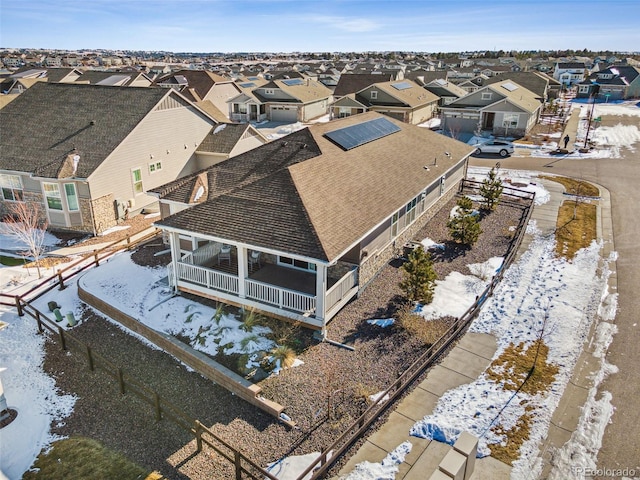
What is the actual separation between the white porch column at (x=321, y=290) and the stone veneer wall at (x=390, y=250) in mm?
2866

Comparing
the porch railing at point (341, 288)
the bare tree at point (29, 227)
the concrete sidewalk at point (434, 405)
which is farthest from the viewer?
the bare tree at point (29, 227)

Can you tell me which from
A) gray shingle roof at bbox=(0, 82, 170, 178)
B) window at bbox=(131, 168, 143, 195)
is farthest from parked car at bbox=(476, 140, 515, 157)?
window at bbox=(131, 168, 143, 195)

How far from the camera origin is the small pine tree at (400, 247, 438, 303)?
16.0m

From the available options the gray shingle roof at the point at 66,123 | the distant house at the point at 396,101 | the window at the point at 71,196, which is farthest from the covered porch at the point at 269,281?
the distant house at the point at 396,101

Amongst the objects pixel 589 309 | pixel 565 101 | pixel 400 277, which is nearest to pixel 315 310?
pixel 400 277

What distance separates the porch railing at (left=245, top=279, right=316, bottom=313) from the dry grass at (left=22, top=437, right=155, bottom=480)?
6.03 meters

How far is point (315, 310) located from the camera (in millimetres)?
14156

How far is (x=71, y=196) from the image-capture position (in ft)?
75.4

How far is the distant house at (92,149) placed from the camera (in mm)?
23000

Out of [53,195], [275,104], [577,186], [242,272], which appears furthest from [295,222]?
[275,104]

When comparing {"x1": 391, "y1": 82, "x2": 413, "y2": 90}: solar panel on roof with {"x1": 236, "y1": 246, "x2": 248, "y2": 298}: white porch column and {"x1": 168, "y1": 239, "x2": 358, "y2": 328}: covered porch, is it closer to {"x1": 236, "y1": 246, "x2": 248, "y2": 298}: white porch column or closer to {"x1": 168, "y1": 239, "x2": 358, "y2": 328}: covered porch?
{"x1": 168, "y1": 239, "x2": 358, "y2": 328}: covered porch

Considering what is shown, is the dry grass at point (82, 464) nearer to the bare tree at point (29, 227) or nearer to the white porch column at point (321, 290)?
the white porch column at point (321, 290)

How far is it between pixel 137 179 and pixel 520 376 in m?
22.0

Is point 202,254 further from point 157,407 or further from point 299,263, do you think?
point 157,407
